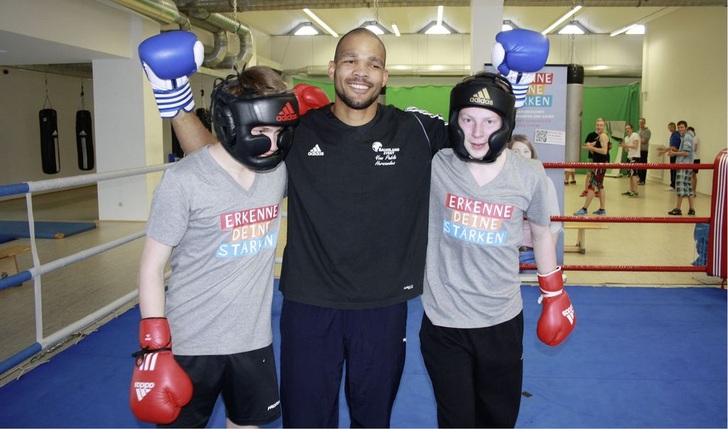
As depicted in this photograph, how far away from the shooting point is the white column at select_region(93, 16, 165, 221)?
26.3 ft

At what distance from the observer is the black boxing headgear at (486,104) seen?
167cm

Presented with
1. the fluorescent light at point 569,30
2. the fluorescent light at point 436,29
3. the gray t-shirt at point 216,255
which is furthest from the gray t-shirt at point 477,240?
the fluorescent light at point 569,30

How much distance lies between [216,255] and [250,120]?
15.2 inches

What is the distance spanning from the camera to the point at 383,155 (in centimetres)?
175

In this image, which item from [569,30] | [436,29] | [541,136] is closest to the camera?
[541,136]

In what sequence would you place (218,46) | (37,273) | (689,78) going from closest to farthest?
1. (37,273)
2. (218,46)
3. (689,78)

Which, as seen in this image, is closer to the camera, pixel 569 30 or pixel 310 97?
pixel 310 97

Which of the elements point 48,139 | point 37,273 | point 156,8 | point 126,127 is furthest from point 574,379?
point 48,139

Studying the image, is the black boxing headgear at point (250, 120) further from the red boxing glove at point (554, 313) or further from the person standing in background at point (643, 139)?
the person standing in background at point (643, 139)

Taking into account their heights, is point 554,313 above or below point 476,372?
above

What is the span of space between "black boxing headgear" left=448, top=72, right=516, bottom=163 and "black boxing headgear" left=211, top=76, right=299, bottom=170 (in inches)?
19.2

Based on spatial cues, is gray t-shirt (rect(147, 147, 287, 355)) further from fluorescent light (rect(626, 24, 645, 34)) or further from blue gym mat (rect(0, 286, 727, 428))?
fluorescent light (rect(626, 24, 645, 34))

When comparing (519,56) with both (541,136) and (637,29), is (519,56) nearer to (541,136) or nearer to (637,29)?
(541,136)

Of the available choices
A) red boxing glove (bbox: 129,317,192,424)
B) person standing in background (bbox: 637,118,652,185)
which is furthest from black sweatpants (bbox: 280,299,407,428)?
person standing in background (bbox: 637,118,652,185)
